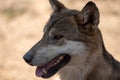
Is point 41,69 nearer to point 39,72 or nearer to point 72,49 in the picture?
point 39,72

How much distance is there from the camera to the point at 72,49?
9.11 m

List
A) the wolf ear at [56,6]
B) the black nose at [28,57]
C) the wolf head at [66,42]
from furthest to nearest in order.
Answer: the wolf ear at [56,6]
the wolf head at [66,42]
the black nose at [28,57]

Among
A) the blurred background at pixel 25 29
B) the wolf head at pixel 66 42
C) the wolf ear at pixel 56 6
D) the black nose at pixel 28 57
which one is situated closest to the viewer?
the black nose at pixel 28 57

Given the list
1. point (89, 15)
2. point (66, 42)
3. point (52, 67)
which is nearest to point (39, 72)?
point (52, 67)

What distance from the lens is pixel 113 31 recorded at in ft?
55.0

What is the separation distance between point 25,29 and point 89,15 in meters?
8.30

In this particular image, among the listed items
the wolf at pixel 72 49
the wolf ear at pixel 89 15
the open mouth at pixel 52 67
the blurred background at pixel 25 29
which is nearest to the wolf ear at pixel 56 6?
the wolf at pixel 72 49

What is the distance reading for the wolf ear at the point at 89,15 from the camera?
29.9 feet

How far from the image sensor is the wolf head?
29.8 feet

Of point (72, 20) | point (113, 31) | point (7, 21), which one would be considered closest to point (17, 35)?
point (7, 21)

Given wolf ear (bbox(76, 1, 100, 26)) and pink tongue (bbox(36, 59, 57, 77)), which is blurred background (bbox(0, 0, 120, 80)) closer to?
pink tongue (bbox(36, 59, 57, 77))

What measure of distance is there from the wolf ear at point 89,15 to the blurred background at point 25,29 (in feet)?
14.6

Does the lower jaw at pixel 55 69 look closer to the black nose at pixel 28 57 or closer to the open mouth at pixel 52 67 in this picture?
the open mouth at pixel 52 67

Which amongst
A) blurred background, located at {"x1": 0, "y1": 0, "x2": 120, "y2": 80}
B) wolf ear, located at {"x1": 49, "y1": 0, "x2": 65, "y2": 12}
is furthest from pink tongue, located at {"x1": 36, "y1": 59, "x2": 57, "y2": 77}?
blurred background, located at {"x1": 0, "y1": 0, "x2": 120, "y2": 80}
